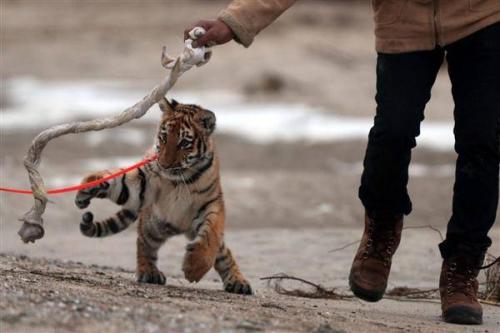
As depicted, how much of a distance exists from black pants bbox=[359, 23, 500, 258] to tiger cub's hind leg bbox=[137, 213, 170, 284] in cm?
123

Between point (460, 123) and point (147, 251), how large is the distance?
69.9 inches

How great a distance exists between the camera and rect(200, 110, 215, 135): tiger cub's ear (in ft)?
19.8

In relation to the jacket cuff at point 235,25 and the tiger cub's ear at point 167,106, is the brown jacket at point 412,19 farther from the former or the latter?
the tiger cub's ear at point 167,106

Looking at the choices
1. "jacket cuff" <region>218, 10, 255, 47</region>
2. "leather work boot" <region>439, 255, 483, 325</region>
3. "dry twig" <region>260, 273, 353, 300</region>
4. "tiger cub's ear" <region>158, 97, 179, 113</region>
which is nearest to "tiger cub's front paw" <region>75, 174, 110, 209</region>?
"tiger cub's ear" <region>158, 97, 179, 113</region>

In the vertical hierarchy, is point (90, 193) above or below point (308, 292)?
above

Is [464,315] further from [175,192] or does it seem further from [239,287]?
[175,192]

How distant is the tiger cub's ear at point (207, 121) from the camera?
604cm

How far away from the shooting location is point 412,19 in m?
5.35

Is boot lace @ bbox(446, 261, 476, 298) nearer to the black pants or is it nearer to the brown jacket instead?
the black pants

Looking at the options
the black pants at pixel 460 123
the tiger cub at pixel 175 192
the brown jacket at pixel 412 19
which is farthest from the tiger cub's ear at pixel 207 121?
the black pants at pixel 460 123

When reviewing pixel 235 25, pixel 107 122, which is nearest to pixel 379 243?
pixel 235 25

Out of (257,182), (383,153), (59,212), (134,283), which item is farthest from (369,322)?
(257,182)

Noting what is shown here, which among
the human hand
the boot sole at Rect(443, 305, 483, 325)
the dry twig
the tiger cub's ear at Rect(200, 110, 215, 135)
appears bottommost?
the boot sole at Rect(443, 305, 483, 325)

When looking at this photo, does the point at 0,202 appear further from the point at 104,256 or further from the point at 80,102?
the point at 80,102
